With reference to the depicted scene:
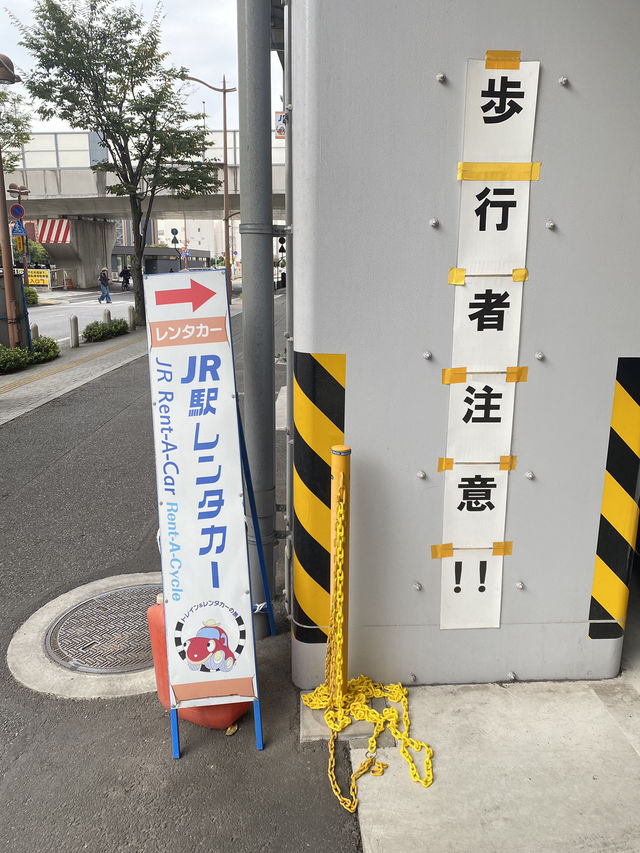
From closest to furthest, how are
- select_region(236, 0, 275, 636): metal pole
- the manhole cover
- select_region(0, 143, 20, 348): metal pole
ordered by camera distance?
select_region(236, 0, 275, 636): metal pole
the manhole cover
select_region(0, 143, 20, 348): metal pole

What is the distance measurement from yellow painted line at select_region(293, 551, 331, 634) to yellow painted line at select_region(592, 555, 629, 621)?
1298mm

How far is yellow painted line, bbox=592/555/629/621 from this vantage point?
3.24m

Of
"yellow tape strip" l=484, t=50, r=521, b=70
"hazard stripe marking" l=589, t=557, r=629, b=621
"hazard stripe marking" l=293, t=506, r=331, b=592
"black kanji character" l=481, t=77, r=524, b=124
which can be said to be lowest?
"hazard stripe marking" l=589, t=557, r=629, b=621

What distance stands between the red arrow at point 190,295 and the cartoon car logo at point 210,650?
1.41m

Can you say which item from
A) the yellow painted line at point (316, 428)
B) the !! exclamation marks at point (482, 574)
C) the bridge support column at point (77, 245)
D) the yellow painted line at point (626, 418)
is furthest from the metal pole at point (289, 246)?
the bridge support column at point (77, 245)

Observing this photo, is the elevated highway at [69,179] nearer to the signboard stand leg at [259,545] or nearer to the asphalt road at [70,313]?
the asphalt road at [70,313]

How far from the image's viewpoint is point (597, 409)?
3.07 metres

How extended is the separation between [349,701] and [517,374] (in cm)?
170

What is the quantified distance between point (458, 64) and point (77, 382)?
10.8 m

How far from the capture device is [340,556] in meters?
2.98

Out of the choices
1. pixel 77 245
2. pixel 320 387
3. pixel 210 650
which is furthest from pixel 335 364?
pixel 77 245

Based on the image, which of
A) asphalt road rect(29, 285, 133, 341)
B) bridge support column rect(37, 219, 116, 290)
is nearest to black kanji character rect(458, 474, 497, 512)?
asphalt road rect(29, 285, 133, 341)

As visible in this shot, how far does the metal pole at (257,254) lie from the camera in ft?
10.8

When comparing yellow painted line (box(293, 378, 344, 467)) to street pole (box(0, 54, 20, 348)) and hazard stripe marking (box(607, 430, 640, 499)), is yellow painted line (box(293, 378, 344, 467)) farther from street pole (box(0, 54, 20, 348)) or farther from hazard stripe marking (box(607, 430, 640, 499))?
street pole (box(0, 54, 20, 348))
